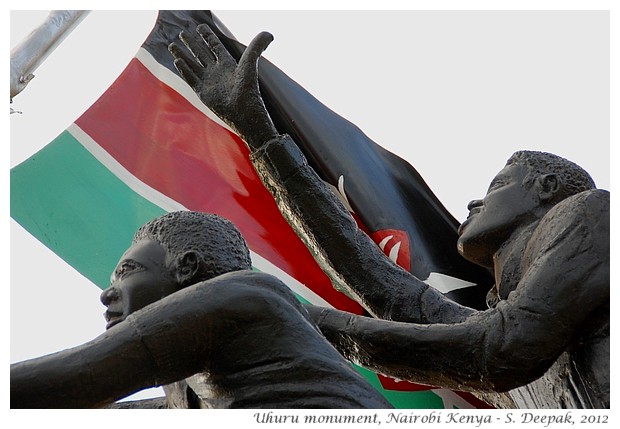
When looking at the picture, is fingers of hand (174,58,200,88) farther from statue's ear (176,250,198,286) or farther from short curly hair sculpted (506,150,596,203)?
statue's ear (176,250,198,286)

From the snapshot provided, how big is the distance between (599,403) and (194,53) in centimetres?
397

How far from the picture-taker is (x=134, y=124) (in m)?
10.6

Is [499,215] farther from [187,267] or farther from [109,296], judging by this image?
[109,296]

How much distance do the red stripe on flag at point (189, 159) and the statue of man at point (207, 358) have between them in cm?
367

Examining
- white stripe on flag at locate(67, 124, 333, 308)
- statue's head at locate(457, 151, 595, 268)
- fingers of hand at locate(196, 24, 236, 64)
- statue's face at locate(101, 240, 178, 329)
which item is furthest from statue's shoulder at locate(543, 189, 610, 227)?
white stripe on flag at locate(67, 124, 333, 308)

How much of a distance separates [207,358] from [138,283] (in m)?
0.70

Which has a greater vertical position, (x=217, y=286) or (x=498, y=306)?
(x=217, y=286)

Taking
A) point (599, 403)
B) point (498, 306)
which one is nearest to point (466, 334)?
point (498, 306)

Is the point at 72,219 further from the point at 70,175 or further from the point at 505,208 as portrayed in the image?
the point at 505,208

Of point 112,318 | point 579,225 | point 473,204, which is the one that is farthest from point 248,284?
point 473,204

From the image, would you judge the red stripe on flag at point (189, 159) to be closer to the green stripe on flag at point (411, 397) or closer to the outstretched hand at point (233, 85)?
the green stripe on flag at point (411, 397)

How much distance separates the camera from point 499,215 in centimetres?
758

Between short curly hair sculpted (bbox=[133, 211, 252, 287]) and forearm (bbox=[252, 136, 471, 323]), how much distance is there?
1.69 meters

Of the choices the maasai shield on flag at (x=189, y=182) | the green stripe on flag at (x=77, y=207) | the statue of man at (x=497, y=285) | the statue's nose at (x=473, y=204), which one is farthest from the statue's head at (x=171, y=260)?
the green stripe on flag at (x=77, y=207)
